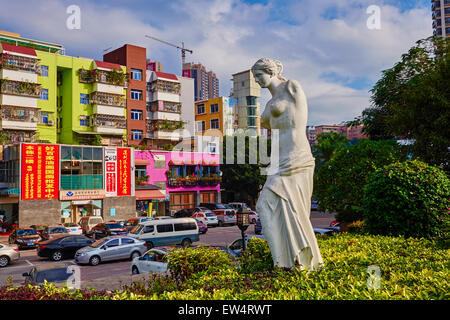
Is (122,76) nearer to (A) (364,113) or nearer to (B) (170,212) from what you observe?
(B) (170,212)

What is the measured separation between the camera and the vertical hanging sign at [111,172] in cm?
3136

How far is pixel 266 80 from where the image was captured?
21.4 ft

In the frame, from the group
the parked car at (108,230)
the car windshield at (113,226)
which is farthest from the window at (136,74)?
the car windshield at (113,226)

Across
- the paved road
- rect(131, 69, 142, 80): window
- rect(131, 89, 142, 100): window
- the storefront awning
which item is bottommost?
the paved road

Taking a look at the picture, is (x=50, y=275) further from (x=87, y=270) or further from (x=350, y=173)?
(x=350, y=173)

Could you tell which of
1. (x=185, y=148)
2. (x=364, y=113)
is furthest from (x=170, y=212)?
(x=364, y=113)

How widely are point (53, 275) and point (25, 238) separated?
42.2 ft

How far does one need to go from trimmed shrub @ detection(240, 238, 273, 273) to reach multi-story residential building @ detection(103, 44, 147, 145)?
3556 centimetres

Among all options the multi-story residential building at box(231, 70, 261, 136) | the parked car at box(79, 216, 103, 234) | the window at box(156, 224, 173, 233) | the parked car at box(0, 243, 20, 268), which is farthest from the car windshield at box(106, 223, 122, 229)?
the multi-story residential building at box(231, 70, 261, 136)

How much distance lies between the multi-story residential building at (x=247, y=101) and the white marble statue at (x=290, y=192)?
52.7 metres

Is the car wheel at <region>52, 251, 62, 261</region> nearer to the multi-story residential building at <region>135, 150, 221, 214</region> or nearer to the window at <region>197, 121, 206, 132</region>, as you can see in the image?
the multi-story residential building at <region>135, 150, 221, 214</region>

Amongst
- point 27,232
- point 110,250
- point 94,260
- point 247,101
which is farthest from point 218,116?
point 94,260

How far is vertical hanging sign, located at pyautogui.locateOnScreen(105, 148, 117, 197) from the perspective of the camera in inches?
1235
